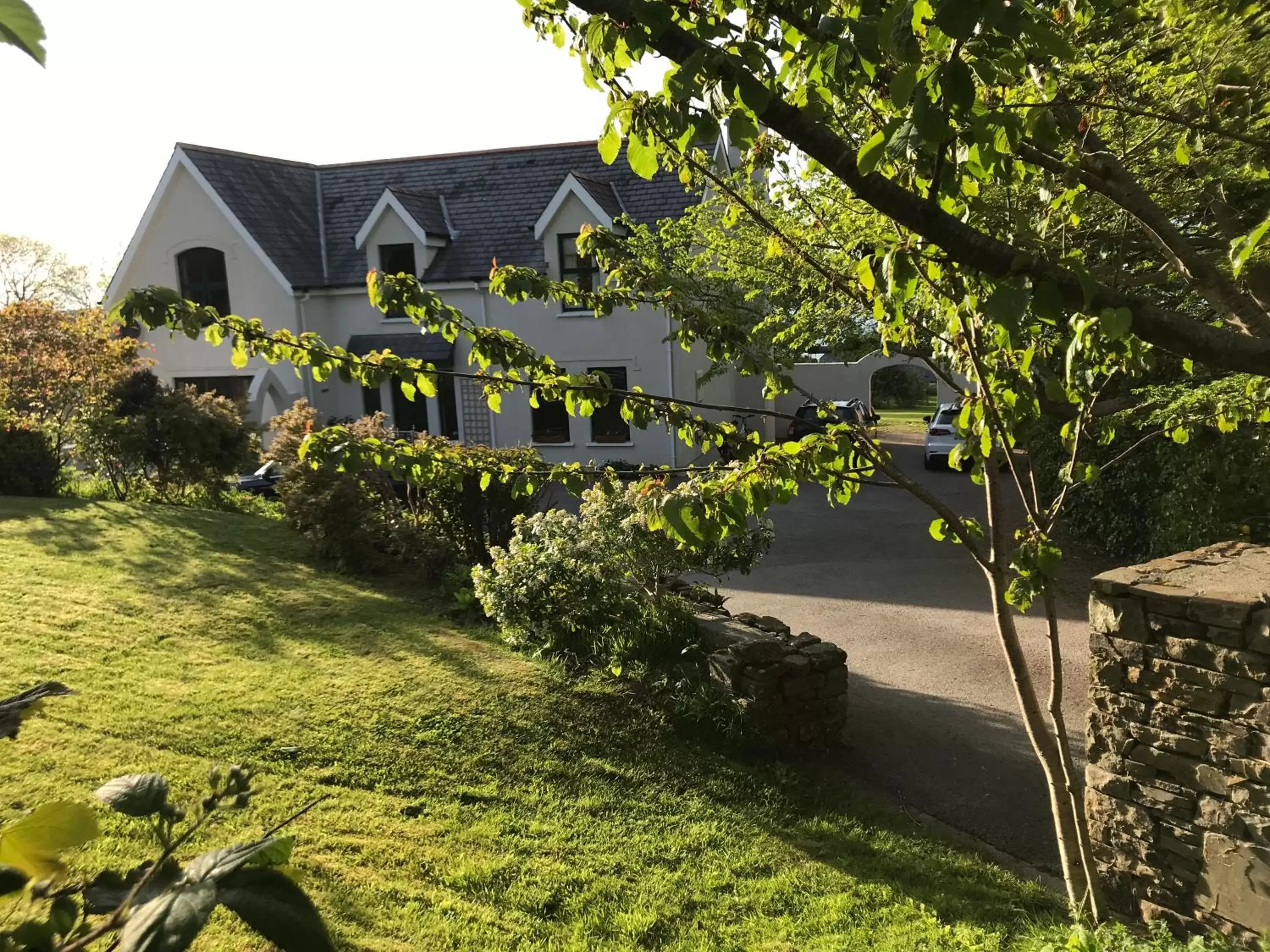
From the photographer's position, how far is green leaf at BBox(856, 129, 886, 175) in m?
2.13

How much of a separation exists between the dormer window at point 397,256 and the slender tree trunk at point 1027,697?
21.8m

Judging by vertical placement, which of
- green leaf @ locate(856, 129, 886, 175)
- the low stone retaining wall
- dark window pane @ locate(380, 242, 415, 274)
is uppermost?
dark window pane @ locate(380, 242, 415, 274)

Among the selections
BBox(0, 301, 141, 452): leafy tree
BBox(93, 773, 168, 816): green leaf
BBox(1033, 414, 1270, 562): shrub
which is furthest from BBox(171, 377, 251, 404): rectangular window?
BBox(93, 773, 168, 816): green leaf

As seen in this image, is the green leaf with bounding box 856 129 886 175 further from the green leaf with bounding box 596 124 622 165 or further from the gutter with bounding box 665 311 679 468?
the gutter with bounding box 665 311 679 468

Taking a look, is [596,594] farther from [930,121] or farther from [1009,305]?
[930,121]

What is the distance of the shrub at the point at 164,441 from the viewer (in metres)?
14.0

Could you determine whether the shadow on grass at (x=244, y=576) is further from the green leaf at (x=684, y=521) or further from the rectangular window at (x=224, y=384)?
the rectangular window at (x=224, y=384)

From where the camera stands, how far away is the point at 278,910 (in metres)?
0.93

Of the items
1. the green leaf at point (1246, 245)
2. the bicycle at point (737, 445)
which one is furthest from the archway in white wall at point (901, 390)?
the green leaf at point (1246, 245)

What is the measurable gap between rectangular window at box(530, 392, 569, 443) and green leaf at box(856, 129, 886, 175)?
20.3m

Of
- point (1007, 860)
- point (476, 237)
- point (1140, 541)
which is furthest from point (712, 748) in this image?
point (476, 237)

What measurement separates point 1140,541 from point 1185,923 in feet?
30.1

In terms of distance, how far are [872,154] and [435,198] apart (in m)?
24.1

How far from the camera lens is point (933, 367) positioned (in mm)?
4379
